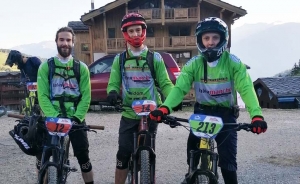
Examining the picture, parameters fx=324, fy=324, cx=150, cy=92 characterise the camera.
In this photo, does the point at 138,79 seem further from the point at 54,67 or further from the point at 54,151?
the point at 54,151

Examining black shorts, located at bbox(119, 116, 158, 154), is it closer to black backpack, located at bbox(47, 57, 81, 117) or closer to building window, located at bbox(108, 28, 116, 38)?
black backpack, located at bbox(47, 57, 81, 117)

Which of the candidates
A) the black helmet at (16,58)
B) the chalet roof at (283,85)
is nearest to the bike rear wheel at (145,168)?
the black helmet at (16,58)

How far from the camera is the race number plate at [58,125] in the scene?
3.28 meters

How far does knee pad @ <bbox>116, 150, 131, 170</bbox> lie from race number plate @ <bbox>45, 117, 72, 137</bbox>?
878mm

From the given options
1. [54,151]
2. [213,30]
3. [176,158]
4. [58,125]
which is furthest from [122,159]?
[176,158]

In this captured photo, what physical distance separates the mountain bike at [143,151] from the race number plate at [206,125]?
79 cm

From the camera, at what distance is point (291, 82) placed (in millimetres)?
26062

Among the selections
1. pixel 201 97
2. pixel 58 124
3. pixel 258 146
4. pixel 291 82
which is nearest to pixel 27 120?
pixel 58 124

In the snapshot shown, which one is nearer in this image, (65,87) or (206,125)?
(206,125)

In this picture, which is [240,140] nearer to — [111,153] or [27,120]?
[111,153]

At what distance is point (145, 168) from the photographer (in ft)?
11.1

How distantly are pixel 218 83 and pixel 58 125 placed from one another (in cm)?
170

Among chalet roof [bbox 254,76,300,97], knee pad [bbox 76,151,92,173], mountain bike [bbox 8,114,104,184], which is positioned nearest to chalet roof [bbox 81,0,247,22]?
chalet roof [bbox 254,76,300,97]

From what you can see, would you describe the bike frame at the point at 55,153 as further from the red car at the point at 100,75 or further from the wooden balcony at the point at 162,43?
the wooden balcony at the point at 162,43
